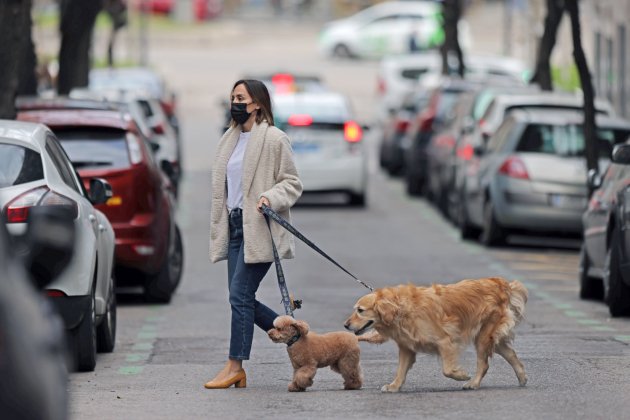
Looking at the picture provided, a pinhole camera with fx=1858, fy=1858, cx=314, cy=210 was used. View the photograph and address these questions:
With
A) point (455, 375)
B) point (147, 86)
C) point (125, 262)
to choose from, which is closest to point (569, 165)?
point (125, 262)

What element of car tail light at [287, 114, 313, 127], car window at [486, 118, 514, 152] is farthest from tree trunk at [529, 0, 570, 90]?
car window at [486, 118, 514, 152]

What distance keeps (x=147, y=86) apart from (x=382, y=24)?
98.8 feet

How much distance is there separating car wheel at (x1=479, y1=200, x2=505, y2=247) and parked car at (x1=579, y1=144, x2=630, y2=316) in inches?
146

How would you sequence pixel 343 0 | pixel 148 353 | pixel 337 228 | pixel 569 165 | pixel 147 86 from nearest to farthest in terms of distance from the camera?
pixel 148 353, pixel 569 165, pixel 337 228, pixel 147 86, pixel 343 0

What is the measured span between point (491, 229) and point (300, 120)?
232 inches

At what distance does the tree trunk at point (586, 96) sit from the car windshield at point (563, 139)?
32 cm

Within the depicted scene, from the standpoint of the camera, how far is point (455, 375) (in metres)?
10.1

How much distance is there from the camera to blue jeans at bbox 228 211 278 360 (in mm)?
10688

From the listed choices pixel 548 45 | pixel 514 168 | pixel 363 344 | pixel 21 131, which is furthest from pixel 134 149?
pixel 548 45

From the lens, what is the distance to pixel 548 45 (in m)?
29.1

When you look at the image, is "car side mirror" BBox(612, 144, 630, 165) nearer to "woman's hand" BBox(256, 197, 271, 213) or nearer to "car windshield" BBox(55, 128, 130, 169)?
"car windshield" BBox(55, 128, 130, 169)

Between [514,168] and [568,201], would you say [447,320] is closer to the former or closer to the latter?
[514,168]

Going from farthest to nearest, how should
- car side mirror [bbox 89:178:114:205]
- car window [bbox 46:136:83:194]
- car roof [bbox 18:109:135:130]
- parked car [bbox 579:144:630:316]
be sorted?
1. car roof [bbox 18:109:135:130]
2. parked car [bbox 579:144:630:316]
3. car side mirror [bbox 89:178:114:205]
4. car window [bbox 46:136:83:194]

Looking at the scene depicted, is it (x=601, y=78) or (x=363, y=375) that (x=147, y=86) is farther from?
(x=363, y=375)
